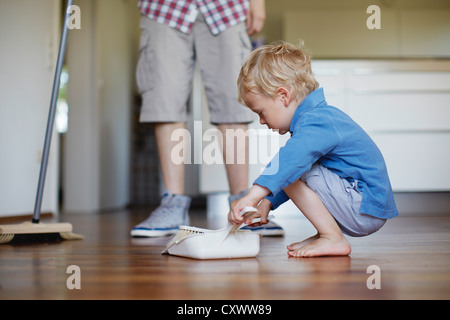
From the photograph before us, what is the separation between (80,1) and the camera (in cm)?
314

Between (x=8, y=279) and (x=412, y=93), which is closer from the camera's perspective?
(x=8, y=279)

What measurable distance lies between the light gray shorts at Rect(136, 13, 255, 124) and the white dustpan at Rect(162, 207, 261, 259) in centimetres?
61

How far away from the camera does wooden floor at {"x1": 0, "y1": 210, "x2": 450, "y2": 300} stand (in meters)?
0.61

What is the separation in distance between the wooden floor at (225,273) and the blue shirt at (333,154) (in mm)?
134

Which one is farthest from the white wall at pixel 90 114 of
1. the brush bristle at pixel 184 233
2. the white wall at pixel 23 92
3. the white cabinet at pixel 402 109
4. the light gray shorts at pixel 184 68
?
the brush bristle at pixel 184 233

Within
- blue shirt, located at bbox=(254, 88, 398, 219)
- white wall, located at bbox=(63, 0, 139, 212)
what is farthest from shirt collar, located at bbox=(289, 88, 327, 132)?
white wall, located at bbox=(63, 0, 139, 212)

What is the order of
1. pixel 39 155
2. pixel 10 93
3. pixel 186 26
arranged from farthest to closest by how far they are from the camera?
pixel 39 155, pixel 10 93, pixel 186 26

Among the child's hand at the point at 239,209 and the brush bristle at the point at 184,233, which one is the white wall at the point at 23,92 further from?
the child's hand at the point at 239,209

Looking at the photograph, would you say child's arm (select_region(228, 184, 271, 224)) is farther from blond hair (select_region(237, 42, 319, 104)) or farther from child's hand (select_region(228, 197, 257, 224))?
blond hair (select_region(237, 42, 319, 104))

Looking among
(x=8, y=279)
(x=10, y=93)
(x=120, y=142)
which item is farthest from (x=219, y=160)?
(x=8, y=279)

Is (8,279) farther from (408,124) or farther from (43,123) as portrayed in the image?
(408,124)

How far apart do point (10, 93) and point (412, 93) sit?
2113 millimetres

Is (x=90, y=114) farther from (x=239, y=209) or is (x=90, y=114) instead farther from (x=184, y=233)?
(x=239, y=209)
